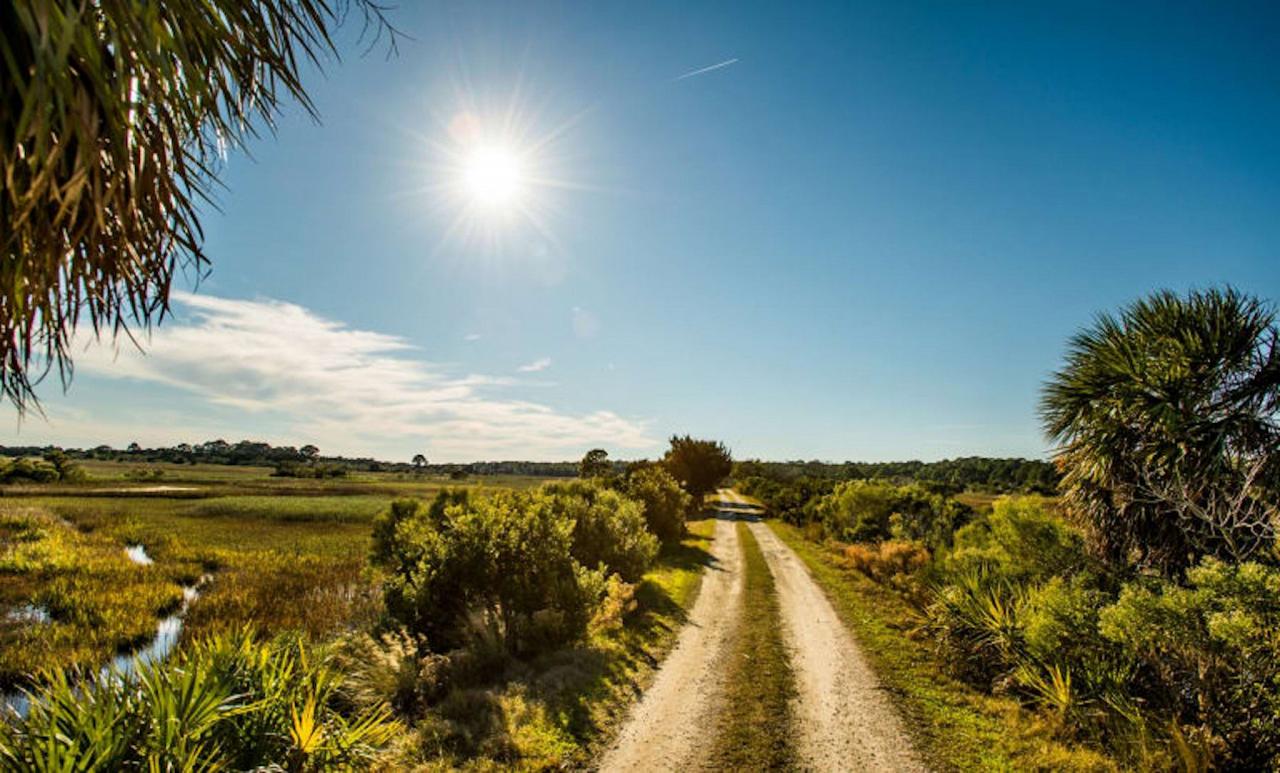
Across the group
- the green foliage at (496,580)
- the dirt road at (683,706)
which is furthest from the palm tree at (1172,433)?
the green foliage at (496,580)

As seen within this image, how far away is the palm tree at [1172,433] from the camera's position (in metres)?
10.8

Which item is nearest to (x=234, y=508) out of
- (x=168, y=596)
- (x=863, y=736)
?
(x=168, y=596)

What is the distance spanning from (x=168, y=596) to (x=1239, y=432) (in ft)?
106

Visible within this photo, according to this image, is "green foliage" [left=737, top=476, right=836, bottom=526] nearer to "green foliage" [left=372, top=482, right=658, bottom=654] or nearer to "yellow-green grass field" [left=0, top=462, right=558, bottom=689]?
"yellow-green grass field" [left=0, top=462, right=558, bottom=689]

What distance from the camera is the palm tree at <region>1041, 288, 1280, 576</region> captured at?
1078cm

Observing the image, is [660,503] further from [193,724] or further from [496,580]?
[193,724]

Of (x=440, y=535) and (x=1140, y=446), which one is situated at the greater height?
(x=1140, y=446)

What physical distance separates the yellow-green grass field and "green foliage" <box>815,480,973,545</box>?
2060 cm

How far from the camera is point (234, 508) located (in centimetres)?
5616

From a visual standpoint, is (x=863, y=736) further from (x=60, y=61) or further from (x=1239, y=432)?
(x=60, y=61)

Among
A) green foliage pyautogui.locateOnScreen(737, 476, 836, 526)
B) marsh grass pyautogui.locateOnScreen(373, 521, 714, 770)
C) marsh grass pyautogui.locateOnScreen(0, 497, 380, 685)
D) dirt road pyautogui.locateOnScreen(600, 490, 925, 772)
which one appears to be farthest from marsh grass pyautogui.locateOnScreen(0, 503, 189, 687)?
green foliage pyautogui.locateOnScreen(737, 476, 836, 526)

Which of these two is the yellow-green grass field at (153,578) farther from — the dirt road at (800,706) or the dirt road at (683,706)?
the dirt road at (800,706)

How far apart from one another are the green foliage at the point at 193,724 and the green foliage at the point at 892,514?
24589 millimetres

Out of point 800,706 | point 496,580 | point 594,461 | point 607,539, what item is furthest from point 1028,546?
point 594,461
